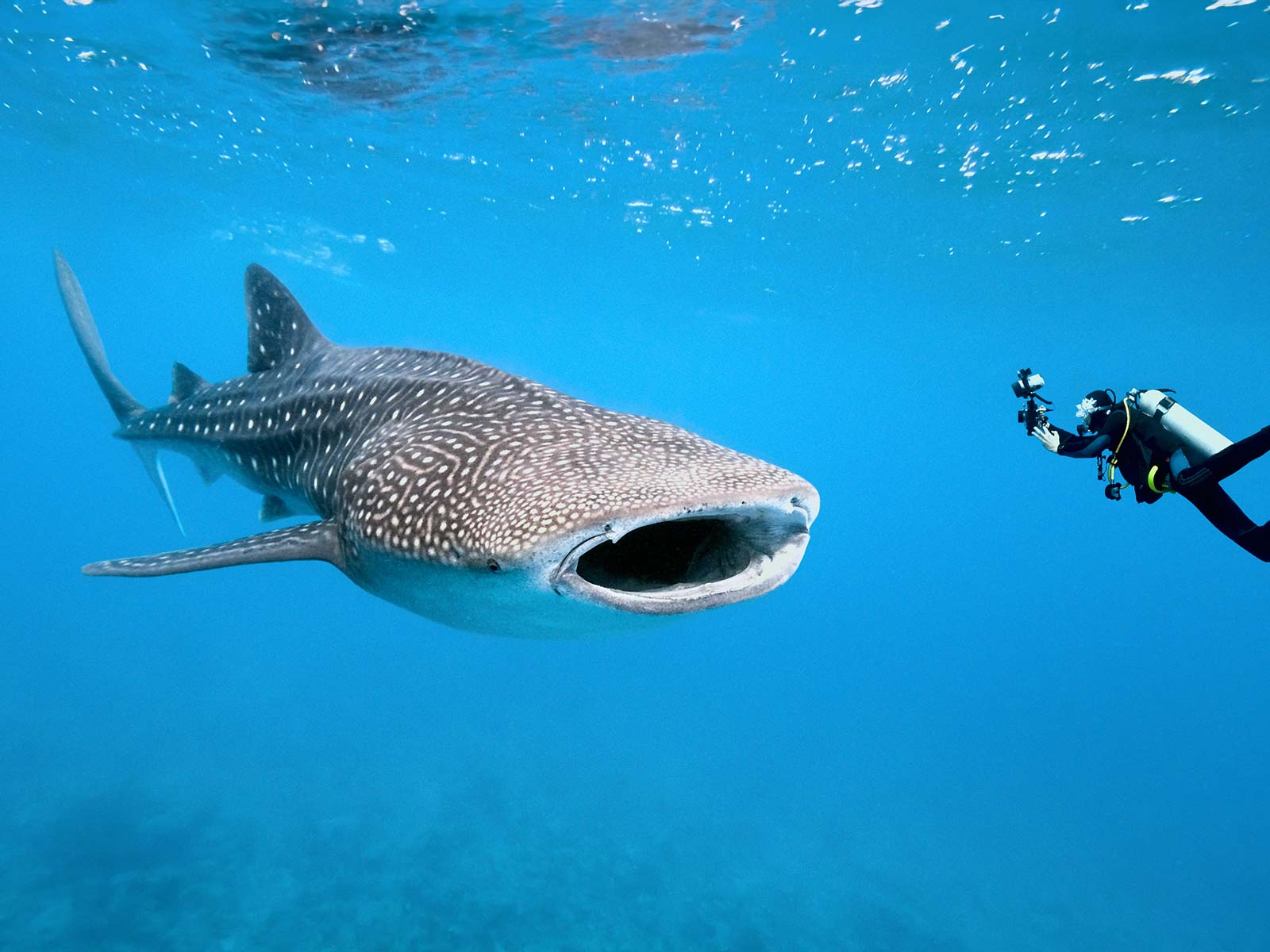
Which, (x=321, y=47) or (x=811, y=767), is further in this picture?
(x=811, y=767)

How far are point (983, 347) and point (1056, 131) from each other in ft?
89.4

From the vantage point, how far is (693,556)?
119 inches

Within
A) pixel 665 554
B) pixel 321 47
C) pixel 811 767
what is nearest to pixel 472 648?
pixel 811 767

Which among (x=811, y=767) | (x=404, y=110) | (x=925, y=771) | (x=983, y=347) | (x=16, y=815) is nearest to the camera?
(x=16, y=815)

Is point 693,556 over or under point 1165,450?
under

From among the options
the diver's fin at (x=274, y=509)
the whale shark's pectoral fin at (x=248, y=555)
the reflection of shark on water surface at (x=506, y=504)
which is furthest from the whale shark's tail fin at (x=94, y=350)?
the whale shark's pectoral fin at (x=248, y=555)

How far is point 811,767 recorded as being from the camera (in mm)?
24969

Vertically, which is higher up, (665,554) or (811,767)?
(811,767)

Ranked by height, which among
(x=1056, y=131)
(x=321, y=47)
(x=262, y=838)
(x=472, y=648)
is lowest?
(x=262, y=838)

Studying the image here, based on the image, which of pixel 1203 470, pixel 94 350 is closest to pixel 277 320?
pixel 94 350

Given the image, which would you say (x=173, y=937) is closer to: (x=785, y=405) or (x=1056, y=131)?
(x=1056, y=131)

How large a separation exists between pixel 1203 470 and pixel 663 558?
5.27m

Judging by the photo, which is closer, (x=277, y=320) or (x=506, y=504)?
(x=506, y=504)

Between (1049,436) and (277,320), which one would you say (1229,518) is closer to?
(1049,436)
